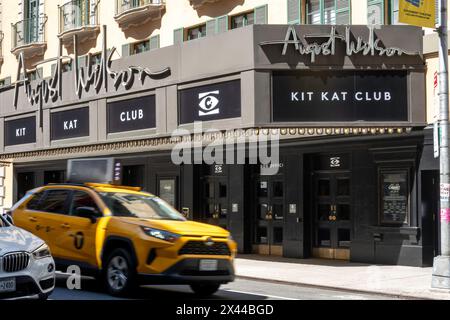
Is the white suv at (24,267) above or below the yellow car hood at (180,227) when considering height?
below

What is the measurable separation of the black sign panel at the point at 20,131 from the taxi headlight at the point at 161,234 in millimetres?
16214

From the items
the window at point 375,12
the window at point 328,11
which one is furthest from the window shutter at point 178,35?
the window at point 375,12

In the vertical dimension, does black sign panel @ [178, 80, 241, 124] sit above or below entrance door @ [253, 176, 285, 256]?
above

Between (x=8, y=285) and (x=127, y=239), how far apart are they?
2.48m

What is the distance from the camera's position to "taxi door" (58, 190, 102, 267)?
11.7 m

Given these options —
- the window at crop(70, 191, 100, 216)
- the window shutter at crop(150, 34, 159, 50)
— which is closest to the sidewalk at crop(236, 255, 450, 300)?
the window at crop(70, 191, 100, 216)

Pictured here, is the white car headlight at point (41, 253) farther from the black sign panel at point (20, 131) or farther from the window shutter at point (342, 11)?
the black sign panel at point (20, 131)

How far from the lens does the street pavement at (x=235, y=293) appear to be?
11258 mm

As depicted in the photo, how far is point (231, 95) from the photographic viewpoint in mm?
17625

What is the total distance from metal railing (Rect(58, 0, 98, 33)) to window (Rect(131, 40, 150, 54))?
249 cm

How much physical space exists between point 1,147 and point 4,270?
19804 mm

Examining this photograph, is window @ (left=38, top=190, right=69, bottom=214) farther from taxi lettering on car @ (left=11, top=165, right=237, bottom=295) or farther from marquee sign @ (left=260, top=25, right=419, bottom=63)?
marquee sign @ (left=260, top=25, right=419, bottom=63)

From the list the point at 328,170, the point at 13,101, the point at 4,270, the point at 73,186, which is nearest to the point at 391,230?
the point at 328,170

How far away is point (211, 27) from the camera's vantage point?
889 inches
